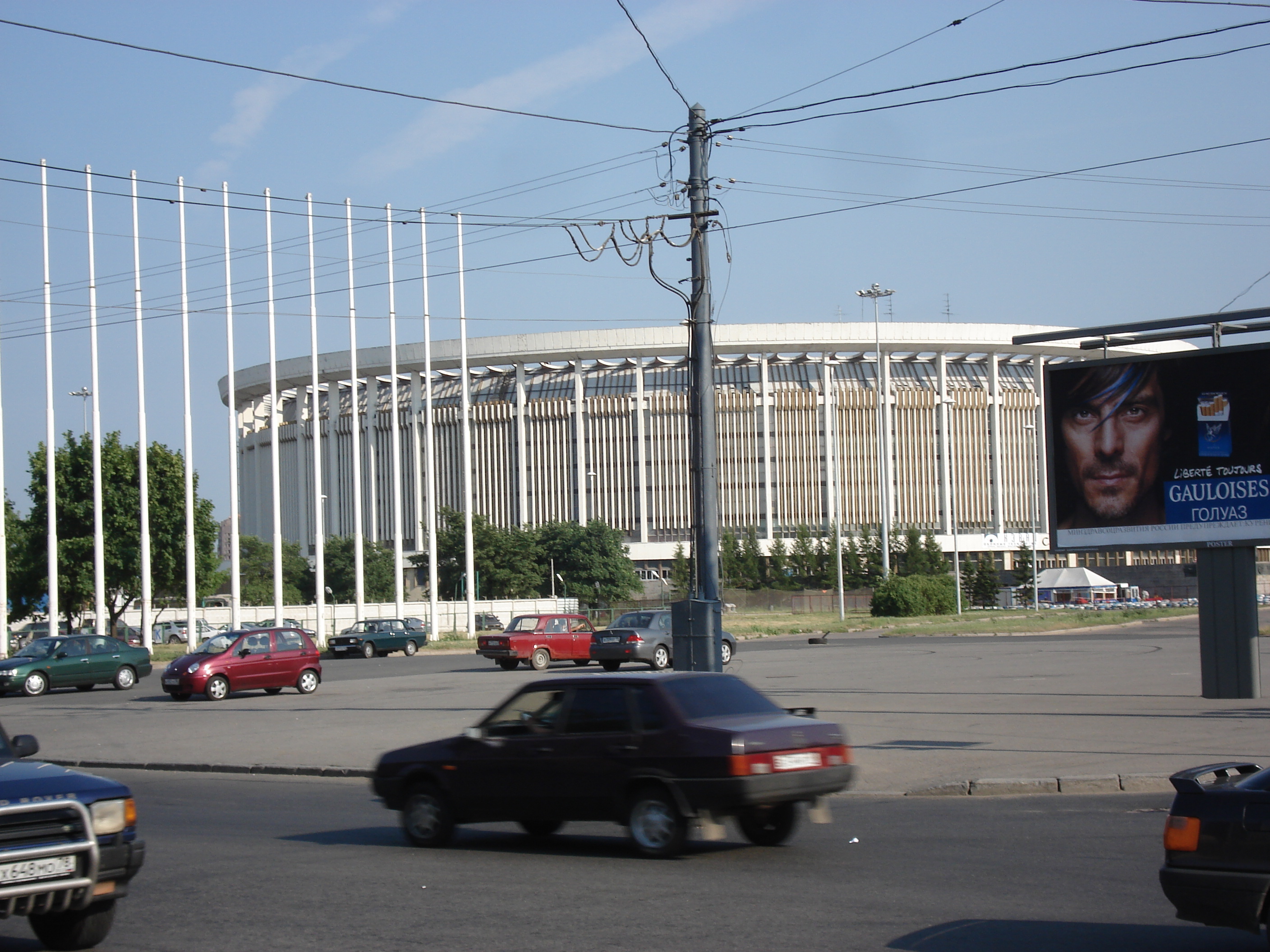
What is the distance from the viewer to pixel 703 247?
18.9m

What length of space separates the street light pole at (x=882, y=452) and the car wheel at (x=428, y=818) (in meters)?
74.6

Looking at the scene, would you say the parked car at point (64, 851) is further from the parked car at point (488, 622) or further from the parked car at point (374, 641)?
the parked car at point (488, 622)

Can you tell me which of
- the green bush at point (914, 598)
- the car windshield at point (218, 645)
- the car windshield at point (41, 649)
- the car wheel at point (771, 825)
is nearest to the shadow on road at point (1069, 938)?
the car wheel at point (771, 825)

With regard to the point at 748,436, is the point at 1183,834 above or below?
below

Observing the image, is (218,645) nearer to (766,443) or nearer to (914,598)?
(914,598)

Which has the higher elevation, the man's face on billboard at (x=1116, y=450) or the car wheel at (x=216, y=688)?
the man's face on billboard at (x=1116, y=450)

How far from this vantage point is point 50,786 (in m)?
6.88

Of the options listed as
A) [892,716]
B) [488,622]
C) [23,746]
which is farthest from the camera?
[488,622]

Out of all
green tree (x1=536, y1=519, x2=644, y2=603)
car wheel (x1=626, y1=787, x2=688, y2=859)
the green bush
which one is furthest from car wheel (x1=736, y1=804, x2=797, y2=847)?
green tree (x1=536, y1=519, x2=644, y2=603)

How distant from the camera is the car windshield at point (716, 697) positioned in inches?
398

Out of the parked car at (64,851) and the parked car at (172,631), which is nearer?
the parked car at (64,851)

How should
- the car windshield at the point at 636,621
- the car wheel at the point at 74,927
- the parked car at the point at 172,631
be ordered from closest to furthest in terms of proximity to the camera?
the car wheel at the point at 74,927, the car windshield at the point at 636,621, the parked car at the point at 172,631

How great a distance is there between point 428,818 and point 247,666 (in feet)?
69.1

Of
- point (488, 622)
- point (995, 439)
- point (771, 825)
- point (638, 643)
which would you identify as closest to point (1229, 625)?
point (771, 825)
